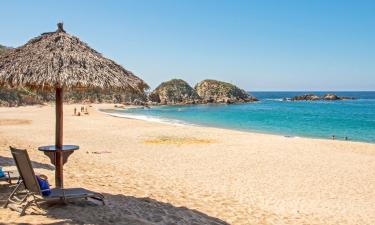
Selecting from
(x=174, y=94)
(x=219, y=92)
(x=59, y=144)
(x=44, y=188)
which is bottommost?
(x=44, y=188)

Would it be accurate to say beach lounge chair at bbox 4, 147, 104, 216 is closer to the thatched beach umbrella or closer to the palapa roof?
the thatched beach umbrella

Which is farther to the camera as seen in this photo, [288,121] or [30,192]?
[288,121]

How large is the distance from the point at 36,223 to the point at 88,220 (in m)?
0.75

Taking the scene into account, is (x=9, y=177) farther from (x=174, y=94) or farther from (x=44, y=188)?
(x=174, y=94)

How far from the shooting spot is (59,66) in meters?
7.31

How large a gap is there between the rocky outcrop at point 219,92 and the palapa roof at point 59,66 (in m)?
103

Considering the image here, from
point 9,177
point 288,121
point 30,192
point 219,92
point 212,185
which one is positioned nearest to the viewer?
point 30,192

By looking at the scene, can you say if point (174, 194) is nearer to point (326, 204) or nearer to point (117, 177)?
point (117, 177)

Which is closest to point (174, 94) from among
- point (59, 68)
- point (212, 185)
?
point (212, 185)

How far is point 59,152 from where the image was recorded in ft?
23.9

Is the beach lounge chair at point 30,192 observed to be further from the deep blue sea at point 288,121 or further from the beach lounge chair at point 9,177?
the deep blue sea at point 288,121

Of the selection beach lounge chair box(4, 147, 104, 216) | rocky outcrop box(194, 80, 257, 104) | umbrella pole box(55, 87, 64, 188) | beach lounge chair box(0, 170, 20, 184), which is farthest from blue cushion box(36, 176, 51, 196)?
rocky outcrop box(194, 80, 257, 104)

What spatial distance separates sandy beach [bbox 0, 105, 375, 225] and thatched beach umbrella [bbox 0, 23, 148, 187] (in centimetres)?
162

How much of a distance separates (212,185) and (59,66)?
5.27 metres
